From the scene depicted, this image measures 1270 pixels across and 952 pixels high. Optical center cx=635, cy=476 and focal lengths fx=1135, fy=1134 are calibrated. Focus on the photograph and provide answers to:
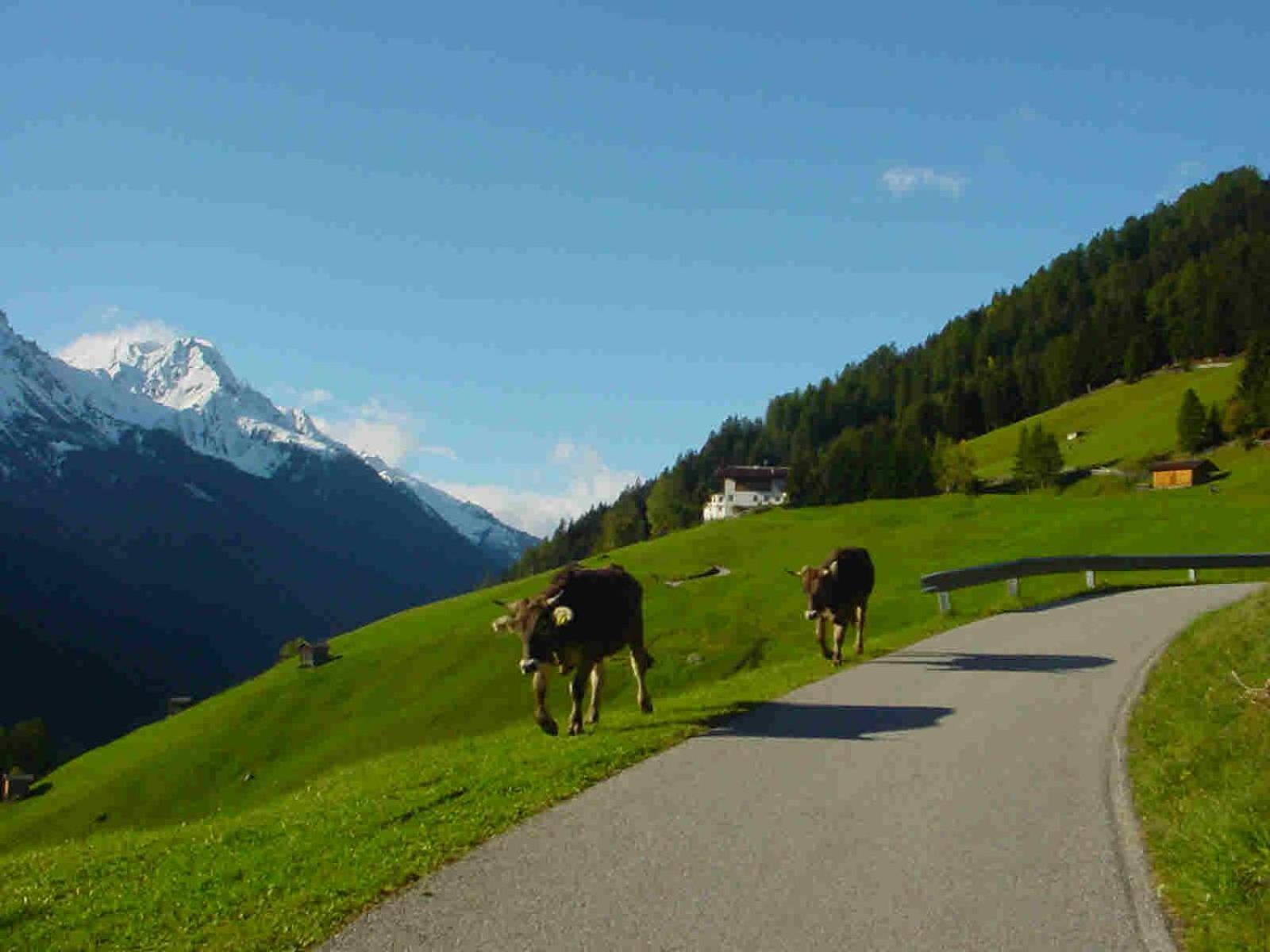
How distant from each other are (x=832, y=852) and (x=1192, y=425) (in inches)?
4672

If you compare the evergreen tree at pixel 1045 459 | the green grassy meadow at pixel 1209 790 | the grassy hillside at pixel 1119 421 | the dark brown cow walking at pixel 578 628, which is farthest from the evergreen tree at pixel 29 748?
the green grassy meadow at pixel 1209 790

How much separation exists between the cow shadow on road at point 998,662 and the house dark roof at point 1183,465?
299ft

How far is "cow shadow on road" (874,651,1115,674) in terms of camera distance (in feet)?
69.7

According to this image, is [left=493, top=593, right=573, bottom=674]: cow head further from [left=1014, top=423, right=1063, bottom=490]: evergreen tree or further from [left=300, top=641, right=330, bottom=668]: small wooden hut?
[left=1014, top=423, right=1063, bottom=490]: evergreen tree

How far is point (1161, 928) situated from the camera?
25.2ft

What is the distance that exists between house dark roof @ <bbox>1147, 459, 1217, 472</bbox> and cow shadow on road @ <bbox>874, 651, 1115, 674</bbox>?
9115 centimetres

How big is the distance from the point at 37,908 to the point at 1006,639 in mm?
21168

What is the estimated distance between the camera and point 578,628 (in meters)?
18.0

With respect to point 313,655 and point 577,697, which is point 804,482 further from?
point 577,697

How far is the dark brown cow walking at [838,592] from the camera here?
2612cm

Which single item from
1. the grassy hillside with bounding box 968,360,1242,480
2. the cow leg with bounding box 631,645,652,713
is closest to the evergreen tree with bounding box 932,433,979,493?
the grassy hillside with bounding box 968,360,1242,480

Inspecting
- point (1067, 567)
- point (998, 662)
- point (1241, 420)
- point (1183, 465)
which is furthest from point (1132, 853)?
point (1241, 420)

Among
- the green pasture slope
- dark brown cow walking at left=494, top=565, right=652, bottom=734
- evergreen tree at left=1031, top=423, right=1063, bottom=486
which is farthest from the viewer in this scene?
evergreen tree at left=1031, top=423, right=1063, bottom=486

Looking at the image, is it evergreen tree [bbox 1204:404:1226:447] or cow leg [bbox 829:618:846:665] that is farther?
evergreen tree [bbox 1204:404:1226:447]
